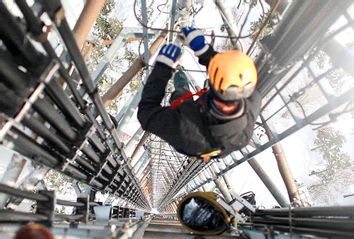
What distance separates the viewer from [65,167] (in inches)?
146

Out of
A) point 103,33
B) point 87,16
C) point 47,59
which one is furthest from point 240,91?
point 103,33

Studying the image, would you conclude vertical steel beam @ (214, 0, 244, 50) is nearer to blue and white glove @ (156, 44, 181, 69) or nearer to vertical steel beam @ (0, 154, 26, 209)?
blue and white glove @ (156, 44, 181, 69)

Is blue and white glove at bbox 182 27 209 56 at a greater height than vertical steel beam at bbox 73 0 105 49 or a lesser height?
lesser

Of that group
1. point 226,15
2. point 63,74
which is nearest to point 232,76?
point 63,74

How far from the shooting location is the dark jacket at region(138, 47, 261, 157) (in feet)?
11.4

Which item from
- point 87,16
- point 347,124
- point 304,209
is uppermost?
point 347,124

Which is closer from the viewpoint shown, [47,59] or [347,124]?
[47,59]

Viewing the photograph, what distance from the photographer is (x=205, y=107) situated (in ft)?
11.1

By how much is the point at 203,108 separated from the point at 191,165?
18.8ft

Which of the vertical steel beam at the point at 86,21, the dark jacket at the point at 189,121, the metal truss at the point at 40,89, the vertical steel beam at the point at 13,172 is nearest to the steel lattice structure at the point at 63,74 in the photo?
the metal truss at the point at 40,89

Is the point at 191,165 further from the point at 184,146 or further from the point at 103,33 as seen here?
the point at 103,33

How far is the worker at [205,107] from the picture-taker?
9.84 ft

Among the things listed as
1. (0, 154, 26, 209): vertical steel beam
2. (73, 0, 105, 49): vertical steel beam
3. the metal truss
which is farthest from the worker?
(0, 154, 26, 209): vertical steel beam

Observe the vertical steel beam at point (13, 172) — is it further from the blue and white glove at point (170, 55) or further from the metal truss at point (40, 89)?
Result: the blue and white glove at point (170, 55)
